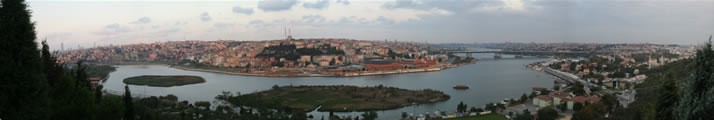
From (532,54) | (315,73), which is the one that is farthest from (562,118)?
(532,54)

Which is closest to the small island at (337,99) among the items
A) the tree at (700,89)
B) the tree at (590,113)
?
the tree at (590,113)

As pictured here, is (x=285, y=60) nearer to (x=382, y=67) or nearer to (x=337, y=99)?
(x=382, y=67)

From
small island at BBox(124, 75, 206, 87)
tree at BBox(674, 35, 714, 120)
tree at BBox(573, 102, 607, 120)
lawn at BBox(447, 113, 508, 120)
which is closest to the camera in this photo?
tree at BBox(674, 35, 714, 120)

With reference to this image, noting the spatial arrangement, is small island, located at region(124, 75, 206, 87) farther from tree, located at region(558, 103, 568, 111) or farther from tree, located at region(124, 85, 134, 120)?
tree, located at region(558, 103, 568, 111)

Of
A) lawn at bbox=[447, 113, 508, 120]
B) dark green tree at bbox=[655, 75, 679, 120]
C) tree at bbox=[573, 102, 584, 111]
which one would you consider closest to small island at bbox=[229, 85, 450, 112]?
lawn at bbox=[447, 113, 508, 120]

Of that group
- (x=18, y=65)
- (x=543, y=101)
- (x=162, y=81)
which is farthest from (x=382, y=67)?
(x=18, y=65)

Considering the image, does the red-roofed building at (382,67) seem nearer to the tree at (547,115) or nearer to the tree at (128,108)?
the tree at (547,115)
